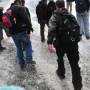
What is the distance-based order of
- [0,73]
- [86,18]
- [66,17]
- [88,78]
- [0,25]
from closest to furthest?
[66,17]
[88,78]
[0,73]
[0,25]
[86,18]

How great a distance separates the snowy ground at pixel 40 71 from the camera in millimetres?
8923

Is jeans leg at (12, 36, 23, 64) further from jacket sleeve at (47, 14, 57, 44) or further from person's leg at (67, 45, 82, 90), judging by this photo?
person's leg at (67, 45, 82, 90)

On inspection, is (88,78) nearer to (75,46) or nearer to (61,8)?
(75,46)

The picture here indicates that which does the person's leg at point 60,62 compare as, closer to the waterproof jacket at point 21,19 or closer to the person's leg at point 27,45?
the person's leg at point 27,45

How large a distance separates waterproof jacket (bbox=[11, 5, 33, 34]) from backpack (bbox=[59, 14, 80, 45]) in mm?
1780

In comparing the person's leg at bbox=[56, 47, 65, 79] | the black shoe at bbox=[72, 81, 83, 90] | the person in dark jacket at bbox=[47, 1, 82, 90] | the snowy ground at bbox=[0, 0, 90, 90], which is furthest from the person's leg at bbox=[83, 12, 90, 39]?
the black shoe at bbox=[72, 81, 83, 90]

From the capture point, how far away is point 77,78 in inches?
316

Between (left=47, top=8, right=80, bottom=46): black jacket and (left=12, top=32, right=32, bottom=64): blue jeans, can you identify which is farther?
(left=12, top=32, right=32, bottom=64): blue jeans

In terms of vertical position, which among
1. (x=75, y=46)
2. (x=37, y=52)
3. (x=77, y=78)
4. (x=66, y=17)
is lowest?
(x=37, y=52)

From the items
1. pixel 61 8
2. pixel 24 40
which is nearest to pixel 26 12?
pixel 24 40

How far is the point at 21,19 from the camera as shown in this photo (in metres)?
9.38

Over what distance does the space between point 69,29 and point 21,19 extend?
6.76ft

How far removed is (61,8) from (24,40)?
214 cm

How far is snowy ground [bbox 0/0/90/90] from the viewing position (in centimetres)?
892
